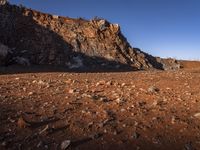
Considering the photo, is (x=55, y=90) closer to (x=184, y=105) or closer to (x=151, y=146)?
(x=184, y=105)

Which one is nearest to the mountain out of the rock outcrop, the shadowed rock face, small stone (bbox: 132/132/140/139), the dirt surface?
the shadowed rock face

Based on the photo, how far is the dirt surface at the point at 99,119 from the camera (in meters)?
5.49

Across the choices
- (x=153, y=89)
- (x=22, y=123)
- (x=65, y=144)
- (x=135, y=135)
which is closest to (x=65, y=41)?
(x=153, y=89)

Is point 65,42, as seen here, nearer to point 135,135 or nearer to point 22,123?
point 22,123

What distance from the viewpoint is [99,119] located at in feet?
21.0

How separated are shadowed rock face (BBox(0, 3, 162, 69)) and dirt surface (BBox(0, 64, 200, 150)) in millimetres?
17481

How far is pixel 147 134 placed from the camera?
5832 millimetres

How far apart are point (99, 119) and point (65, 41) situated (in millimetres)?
22973

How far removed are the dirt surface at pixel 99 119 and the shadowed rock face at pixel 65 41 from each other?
17.5 meters

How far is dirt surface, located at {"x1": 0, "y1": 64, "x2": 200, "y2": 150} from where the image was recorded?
5.49 meters

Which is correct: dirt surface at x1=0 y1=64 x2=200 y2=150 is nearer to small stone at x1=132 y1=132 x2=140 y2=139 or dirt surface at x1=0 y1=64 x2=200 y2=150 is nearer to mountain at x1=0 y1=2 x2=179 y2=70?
small stone at x1=132 y1=132 x2=140 y2=139

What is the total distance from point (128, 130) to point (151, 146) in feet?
2.10

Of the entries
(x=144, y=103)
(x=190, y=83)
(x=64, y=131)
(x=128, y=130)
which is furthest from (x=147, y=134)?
(x=190, y=83)

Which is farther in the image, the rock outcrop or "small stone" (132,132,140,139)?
the rock outcrop
